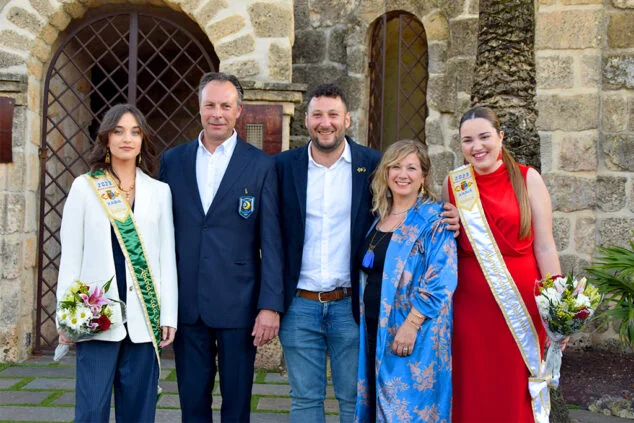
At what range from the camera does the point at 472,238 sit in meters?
2.87

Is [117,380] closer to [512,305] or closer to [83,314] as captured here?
[83,314]

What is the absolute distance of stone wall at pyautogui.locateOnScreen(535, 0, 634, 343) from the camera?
5.56 meters

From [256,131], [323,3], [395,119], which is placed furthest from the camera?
[395,119]

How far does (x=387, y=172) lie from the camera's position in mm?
2893

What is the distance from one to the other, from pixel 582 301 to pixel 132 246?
6.09 feet

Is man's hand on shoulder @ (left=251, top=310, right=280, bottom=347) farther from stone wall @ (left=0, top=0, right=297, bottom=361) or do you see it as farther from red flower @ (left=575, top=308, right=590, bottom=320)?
stone wall @ (left=0, top=0, right=297, bottom=361)

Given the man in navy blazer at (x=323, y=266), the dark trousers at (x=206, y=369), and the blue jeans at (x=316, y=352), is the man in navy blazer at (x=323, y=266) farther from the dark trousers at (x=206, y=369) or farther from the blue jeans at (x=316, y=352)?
the dark trousers at (x=206, y=369)

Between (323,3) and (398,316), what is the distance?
4.40m

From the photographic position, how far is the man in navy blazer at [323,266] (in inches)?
115

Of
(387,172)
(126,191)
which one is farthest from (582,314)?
(126,191)

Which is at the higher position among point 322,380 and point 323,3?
point 323,3

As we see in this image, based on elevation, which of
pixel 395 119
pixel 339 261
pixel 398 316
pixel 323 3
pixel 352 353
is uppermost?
pixel 323 3

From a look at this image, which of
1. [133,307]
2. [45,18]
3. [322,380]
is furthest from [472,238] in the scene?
[45,18]

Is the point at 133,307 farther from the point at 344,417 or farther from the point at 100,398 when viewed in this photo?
the point at 344,417
